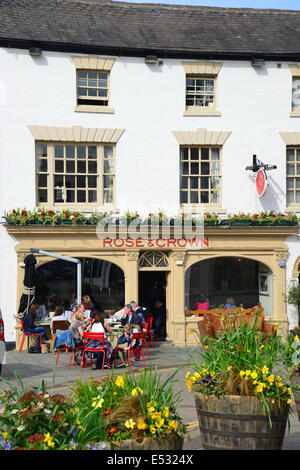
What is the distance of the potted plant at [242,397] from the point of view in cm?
622

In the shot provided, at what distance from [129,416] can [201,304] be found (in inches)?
571

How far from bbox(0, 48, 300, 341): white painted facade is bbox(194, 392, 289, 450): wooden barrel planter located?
12883 millimetres

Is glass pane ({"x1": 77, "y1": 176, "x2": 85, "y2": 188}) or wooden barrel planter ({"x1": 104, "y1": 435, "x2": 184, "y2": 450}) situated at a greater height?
glass pane ({"x1": 77, "y1": 176, "x2": 85, "y2": 188})

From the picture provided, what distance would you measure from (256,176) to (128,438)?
49.9 feet

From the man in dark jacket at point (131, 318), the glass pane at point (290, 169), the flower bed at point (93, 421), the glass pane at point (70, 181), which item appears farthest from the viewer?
Result: the glass pane at point (290, 169)

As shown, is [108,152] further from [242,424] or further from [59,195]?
[242,424]

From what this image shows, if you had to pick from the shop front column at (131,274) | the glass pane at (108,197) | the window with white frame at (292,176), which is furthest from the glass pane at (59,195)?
the window with white frame at (292,176)

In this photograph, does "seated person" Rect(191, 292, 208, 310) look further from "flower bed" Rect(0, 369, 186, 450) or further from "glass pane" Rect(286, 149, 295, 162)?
"flower bed" Rect(0, 369, 186, 450)

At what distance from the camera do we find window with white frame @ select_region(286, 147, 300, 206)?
20.2m

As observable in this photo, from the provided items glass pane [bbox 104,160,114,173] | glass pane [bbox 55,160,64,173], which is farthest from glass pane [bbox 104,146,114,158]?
glass pane [bbox 55,160,64,173]

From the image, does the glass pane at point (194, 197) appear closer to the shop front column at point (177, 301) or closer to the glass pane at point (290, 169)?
the shop front column at point (177, 301)

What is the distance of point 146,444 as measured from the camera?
17.5 feet

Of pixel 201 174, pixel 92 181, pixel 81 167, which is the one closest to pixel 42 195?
pixel 81 167

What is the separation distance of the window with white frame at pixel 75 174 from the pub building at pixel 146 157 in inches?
1.6
